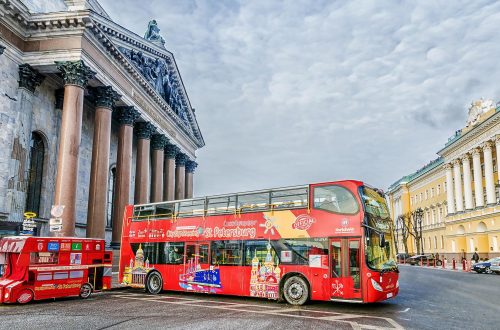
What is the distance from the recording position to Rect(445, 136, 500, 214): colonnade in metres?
49.1

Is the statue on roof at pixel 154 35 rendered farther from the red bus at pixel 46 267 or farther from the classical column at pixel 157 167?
the red bus at pixel 46 267

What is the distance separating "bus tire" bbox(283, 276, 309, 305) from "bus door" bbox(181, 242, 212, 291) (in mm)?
3387

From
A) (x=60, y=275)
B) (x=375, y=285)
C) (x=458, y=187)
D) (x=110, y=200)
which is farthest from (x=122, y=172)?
(x=458, y=187)

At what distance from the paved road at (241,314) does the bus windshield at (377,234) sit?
1.46 metres

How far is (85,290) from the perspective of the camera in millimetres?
16938

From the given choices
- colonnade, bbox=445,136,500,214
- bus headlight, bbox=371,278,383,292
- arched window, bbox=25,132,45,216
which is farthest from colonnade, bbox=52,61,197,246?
colonnade, bbox=445,136,500,214

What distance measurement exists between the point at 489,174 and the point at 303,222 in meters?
42.6

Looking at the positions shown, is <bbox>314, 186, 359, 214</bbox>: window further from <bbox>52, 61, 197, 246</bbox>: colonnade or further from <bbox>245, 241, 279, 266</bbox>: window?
<bbox>52, 61, 197, 246</bbox>: colonnade

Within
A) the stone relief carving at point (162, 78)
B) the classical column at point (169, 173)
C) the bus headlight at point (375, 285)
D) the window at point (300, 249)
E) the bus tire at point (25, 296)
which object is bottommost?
the bus tire at point (25, 296)

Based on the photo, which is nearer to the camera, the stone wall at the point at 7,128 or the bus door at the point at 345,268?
the bus door at the point at 345,268

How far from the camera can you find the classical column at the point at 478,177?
51.9 m

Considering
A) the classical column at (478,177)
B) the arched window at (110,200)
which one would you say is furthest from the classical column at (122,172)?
the classical column at (478,177)

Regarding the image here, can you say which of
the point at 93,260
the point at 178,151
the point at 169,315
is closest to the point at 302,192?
the point at 169,315

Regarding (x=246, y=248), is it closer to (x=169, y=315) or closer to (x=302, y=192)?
(x=302, y=192)
